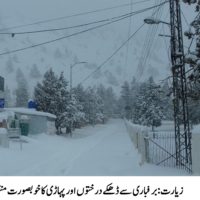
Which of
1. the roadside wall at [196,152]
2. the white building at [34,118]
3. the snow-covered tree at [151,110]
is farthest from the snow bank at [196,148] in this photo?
the snow-covered tree at [151,110]

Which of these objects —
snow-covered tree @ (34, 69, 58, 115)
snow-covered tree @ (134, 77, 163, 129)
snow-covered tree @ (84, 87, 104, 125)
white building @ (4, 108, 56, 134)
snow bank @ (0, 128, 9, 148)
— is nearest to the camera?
snow bank @ (0, 128, 9, 148)

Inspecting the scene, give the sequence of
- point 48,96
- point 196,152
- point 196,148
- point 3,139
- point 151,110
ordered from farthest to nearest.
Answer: point 151,110
point 48,96
point 3,139
point 196,152
point 196,148

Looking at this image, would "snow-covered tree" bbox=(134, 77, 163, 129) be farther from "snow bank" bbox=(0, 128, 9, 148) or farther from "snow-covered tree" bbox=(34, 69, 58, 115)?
"snow bank" bbox=(0, 128, 9, 148)

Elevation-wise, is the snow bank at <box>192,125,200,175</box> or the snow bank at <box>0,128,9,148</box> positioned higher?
the snow bank at <box>192,125,200,175</box>

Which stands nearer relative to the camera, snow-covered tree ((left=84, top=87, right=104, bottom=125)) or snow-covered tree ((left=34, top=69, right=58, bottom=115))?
snow-covered tree ((left=34, top=69, right=58, bottom=115))

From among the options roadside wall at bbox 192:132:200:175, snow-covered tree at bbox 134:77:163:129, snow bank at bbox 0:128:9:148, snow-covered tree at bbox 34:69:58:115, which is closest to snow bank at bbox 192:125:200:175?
roadside wall at bbox 192:132:200:175

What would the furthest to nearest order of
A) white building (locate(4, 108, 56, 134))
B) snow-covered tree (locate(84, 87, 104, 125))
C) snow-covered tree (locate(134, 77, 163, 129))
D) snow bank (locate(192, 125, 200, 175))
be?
snow-covered tree (locate(84, 87, 104, 125)) < snow-covered tree (locate(134, 77, 163, 129)) < white building (locate(4, 108, 56, 134)) < snow bank (locate(192, 125, 200, 175))

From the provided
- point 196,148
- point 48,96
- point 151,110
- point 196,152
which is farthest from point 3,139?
point 151,110

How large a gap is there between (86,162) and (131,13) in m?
7.78

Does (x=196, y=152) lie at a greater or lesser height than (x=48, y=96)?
lesser

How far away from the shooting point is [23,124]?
49031 mm

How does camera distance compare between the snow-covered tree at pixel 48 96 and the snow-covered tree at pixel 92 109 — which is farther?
the snow-covered tree at pixel 92 109

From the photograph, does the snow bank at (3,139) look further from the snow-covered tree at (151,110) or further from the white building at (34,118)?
the snow-covered tree at (151,110)

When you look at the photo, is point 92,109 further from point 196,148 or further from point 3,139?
point 196,148
